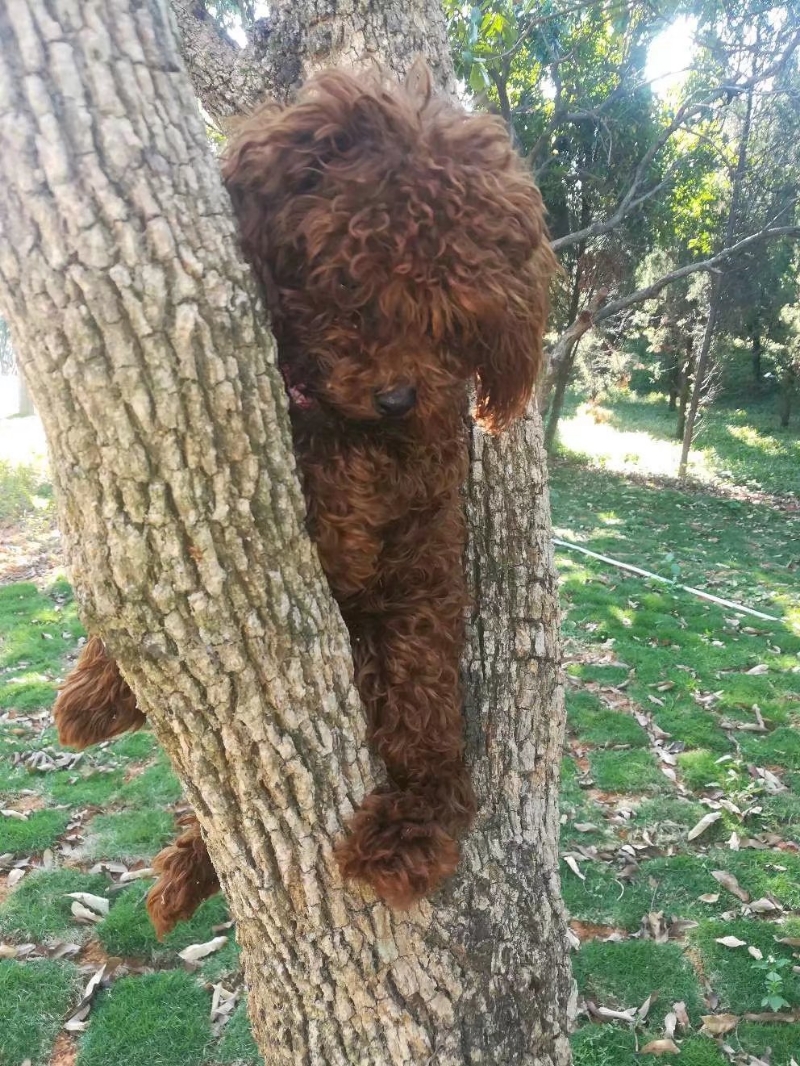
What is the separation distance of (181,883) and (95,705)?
588mm

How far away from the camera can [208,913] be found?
414 centimetres

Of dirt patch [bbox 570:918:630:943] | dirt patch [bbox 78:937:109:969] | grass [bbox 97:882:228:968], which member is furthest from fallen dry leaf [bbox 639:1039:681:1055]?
dirt patch [bbox 78:937:109:969]

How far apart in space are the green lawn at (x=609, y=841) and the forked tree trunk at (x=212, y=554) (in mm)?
2023

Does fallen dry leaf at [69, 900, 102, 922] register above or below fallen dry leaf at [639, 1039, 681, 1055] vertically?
above

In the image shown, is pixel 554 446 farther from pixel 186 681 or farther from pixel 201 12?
pixel 186 681

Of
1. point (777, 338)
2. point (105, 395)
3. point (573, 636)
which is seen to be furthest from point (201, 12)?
point (777, 338)

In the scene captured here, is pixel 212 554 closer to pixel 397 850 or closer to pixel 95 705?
pixel 397 850

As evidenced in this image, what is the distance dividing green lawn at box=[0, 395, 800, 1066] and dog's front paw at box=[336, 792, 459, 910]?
237 cm

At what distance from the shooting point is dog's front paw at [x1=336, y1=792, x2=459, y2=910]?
62.2 inches

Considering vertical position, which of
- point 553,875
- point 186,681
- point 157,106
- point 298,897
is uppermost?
point 157,106

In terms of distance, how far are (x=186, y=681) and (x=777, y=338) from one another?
23.6 metres

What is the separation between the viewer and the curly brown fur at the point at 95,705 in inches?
76.7

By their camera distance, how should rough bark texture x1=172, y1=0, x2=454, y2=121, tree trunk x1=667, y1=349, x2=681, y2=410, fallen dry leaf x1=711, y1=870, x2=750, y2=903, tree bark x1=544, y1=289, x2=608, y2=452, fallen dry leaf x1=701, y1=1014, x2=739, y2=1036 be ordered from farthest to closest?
tree trunk x1=667, y1=349, x2=681, y2=410 < tree bark x1=544, y1=289, x2=608, y2=452 < fallen dry leaf x1=711, y1=870, x2=750, y2=903 < fallen dry leaf x1=701, y1=1014, x2=739, y2=1036 < rough bark texture x1=172, y1=0, x2=454, y2=121

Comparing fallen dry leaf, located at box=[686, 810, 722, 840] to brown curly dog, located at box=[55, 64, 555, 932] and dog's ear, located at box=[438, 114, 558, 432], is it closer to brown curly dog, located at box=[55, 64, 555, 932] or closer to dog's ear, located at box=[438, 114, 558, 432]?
brown curly dog, located at box=[55, 64, 555, 932]
